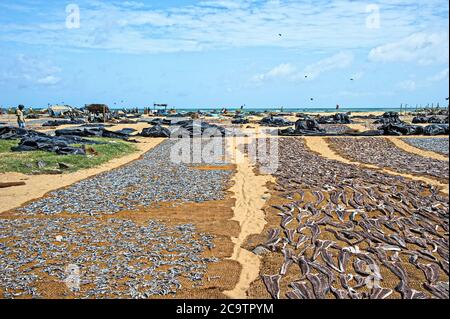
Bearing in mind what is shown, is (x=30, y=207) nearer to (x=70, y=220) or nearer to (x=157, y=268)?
(x=70, y=220)

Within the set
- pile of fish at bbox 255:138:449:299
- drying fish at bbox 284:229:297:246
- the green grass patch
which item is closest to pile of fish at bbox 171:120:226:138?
the green grass patch

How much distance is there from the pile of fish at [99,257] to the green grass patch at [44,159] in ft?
25.3

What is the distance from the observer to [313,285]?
5867 mm

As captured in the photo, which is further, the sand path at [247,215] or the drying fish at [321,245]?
the drying fish at [321,245]

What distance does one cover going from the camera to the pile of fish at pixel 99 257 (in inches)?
238

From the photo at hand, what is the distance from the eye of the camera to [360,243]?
7.38 meters

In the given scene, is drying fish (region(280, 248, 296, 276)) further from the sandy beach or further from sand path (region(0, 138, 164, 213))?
sand path (region(0, 138, 164, 213))

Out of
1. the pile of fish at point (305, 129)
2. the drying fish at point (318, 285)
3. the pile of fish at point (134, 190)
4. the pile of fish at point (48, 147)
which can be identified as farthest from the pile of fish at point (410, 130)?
the drying fish at point (318, 285)

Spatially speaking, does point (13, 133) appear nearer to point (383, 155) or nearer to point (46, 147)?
point (46, 147)

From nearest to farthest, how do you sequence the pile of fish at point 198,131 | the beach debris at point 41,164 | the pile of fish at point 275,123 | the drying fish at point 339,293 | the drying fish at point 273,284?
the drying fish at point 339,293 < the drying fish at point 273,284 < the beach debris at point 41,164 < the pile of fish at point 198,131 < the pile of fish at point 275,123

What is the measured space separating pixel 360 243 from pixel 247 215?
3.42m

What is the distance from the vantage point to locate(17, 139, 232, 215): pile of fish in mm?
10952

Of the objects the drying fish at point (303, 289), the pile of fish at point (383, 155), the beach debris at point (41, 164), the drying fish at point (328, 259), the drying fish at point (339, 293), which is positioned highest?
the pile of fish at point (383, 155)

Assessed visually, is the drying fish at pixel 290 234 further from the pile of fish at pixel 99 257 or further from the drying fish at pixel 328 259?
the pile of fish at pixel 99 257
